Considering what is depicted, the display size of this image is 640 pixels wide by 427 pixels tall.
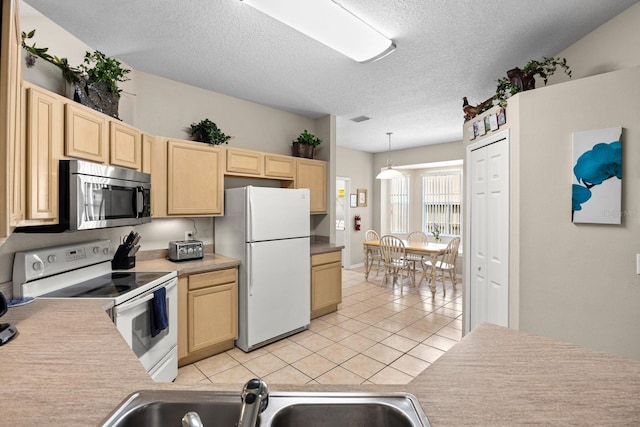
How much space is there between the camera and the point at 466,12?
1.98 metres

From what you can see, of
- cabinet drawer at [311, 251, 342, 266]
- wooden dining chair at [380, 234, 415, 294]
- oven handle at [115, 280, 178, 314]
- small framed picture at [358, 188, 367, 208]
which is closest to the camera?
oven handle at [115, 280, 178, 314]

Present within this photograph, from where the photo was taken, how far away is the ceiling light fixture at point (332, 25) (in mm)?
1811

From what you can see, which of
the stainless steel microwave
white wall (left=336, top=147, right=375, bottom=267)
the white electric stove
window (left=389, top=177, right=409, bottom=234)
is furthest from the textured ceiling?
window (left=389, top=177, right=409, bottom=234)

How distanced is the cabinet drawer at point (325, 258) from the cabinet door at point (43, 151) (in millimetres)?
2508

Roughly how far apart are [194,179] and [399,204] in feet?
17.3

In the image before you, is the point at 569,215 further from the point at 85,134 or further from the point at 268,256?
the point at 85,134

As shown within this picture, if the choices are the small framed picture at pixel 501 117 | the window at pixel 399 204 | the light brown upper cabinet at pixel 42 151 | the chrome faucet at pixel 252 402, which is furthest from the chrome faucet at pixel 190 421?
the window at pixel 399 204

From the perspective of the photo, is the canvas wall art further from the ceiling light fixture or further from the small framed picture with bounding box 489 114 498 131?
the ceiling light fixture

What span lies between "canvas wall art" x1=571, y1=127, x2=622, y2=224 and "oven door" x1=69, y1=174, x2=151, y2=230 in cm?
321

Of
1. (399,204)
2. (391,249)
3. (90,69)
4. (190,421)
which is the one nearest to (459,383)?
(190,421)

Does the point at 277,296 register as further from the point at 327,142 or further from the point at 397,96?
the point at 397,96

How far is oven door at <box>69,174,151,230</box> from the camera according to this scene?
1.82 m

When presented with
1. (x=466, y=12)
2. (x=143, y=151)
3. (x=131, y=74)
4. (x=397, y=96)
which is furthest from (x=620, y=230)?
(x=131, y=74)

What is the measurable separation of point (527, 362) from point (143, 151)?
115 inches
